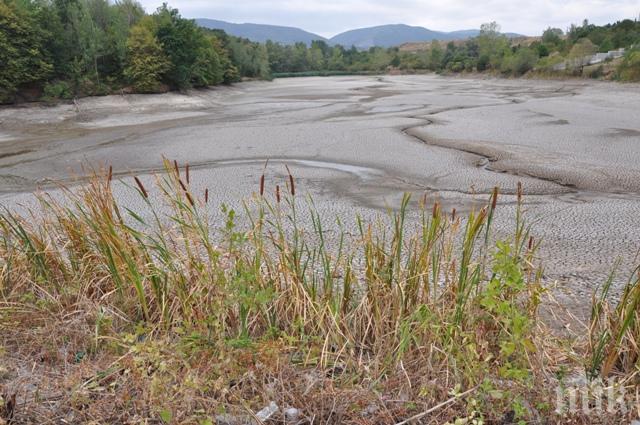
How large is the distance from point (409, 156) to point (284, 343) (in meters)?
7.47

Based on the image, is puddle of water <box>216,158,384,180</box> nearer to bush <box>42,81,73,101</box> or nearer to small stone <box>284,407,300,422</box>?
small stone <box>284,407,300,422</box>

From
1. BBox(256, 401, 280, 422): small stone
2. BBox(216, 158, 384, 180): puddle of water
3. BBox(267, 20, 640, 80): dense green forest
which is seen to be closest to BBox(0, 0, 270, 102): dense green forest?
BBox(216, 158, 384, 180): puddle of water

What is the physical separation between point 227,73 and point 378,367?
37469 mm

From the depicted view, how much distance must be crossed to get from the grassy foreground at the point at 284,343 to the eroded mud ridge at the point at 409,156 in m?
1.08

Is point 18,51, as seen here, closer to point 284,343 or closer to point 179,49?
point 179,49

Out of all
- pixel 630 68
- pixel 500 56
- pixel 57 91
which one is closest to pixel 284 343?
pixel 57 91

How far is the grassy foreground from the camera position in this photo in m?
2.15

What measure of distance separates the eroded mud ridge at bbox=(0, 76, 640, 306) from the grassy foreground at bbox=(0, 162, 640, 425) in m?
1.08

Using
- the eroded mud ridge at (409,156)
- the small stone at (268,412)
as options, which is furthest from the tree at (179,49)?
the small stone at (268,412)

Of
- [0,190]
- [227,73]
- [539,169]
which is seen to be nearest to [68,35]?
[227,73]

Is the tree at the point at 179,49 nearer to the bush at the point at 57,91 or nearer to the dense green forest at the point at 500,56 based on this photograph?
the bush at the point at 57,91

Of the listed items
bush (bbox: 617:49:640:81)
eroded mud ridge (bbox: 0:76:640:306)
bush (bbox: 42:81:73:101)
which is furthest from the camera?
bush (bbox: 617:49:640:81)

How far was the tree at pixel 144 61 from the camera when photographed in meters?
25.5

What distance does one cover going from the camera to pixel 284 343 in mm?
2525
